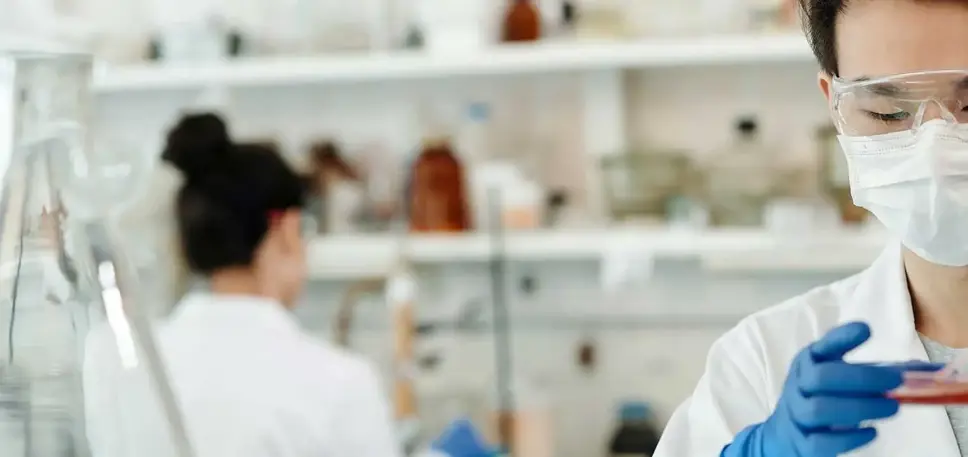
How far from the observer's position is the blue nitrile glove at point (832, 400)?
0.64 m

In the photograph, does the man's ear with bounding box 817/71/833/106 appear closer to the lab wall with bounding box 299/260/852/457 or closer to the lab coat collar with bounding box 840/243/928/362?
the lab coat collar with bounding box 840/243/928/362

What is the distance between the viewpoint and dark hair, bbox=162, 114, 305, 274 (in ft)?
5.57

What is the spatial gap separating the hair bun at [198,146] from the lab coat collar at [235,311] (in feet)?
0.66

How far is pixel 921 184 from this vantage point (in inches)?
30.3

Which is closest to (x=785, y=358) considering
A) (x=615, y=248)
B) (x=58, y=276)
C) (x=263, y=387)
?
(x=58, y=276)

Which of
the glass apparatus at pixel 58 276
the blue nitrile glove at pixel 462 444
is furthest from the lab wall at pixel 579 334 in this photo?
the glass apparatus at pixel 58 276

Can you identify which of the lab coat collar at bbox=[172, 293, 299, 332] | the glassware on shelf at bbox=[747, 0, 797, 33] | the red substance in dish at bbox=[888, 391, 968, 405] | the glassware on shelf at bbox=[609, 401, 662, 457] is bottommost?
the glassware on shelf at bbox=[609, 401, 662, 457]

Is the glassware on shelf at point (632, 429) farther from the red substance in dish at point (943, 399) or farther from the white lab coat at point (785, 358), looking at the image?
the red substance in dish at point (943, 399)

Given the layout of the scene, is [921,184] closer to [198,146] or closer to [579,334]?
[198,146]

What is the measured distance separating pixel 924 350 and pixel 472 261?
146 cm

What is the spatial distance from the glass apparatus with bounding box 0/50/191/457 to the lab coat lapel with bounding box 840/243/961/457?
1.77 ft

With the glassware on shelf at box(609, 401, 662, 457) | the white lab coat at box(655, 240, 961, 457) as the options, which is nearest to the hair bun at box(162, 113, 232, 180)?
the glassware on shelf at box(609, 401, 662, 457)

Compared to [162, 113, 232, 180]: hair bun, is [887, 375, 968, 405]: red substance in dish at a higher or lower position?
lower

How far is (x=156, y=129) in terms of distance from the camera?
8.15ft
